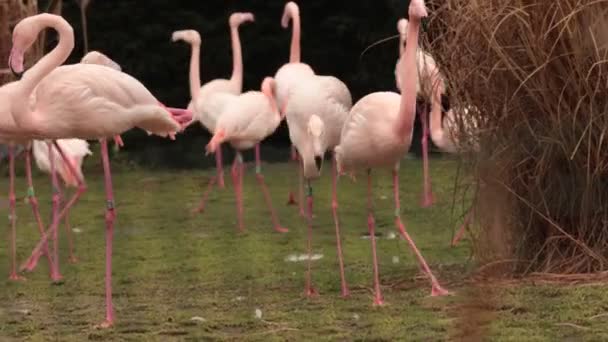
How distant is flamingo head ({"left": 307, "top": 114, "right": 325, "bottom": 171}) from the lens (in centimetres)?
493

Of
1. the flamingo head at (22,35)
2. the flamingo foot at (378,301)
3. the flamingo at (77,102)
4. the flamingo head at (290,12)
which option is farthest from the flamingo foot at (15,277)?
the flamingo head at (290,12)

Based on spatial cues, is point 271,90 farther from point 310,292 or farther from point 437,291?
point 437,291

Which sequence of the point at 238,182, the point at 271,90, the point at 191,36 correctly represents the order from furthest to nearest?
1. the point at 191,36
2. the point at 238,182
3. the point at 271,90

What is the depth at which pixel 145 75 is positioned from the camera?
1217cm

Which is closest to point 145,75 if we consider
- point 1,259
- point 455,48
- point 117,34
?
point 117,34

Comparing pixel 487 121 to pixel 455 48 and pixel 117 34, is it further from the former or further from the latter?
pixel 117 34

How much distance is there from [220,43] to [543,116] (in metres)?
8.03

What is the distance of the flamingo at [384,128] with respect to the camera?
4328 mm

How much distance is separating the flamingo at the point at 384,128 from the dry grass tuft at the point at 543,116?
0.69ft

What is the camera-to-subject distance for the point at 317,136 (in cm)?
492

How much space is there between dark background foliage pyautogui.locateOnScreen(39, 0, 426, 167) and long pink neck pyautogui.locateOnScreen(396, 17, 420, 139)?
24.6ft

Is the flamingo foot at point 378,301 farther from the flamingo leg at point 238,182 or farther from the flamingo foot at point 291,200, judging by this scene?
the flamingo foot at point 291,200

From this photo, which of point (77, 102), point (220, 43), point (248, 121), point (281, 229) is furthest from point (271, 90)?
point (220, 43)

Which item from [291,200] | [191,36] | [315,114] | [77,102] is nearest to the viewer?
[77,102]
